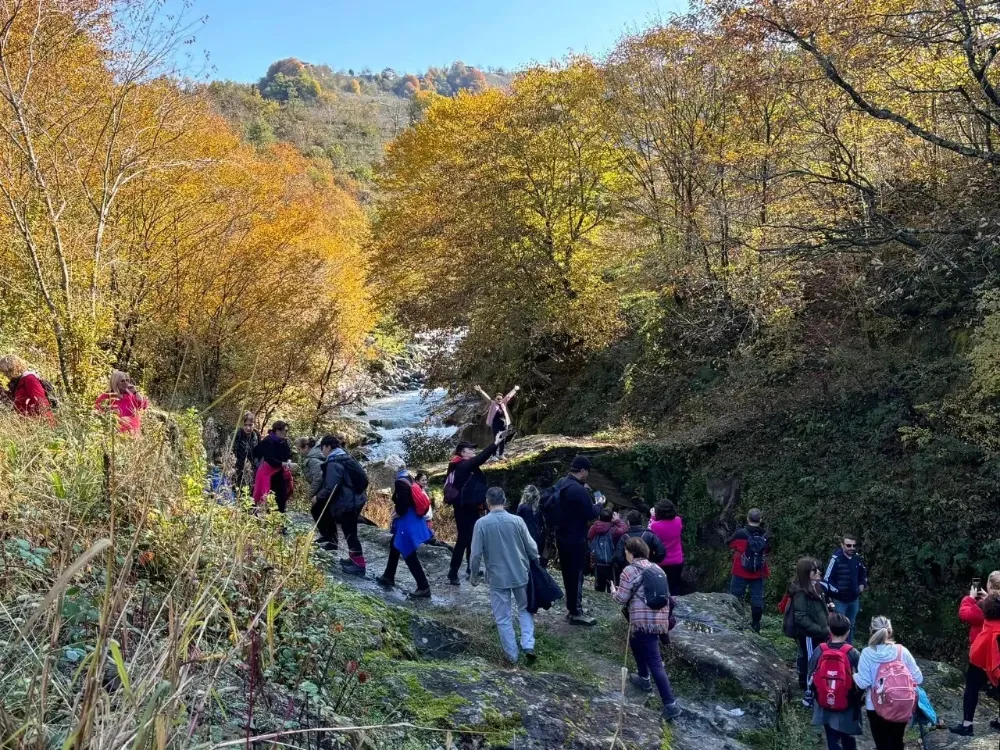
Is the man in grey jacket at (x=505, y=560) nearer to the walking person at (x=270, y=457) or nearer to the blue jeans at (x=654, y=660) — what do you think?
the blue jeans at (x=654, y=660)

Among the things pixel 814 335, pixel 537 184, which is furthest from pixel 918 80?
pixel 537 184

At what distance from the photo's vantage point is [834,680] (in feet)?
18.0

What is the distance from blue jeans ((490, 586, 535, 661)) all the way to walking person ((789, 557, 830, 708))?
2.74 m

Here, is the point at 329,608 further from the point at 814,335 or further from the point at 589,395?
the point at 589,395

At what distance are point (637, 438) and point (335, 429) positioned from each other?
8.71 m

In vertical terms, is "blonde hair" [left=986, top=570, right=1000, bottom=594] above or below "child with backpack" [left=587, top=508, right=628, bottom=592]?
above

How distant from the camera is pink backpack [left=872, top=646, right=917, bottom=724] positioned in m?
5.15

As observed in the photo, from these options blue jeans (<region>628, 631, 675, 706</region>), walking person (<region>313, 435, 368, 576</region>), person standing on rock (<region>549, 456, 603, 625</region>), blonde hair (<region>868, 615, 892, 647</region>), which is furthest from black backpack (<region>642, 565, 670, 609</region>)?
walking person (<region>313, 435, 368, 576</region>)

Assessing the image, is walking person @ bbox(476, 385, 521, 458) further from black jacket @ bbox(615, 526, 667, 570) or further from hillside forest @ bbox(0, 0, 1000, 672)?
black jacket @ bbox(615, 526, 667, 570)

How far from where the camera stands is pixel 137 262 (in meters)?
13.0

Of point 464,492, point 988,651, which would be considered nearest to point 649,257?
point 464,492

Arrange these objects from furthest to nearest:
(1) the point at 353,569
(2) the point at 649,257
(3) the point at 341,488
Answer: (2) the point at 649,257 → (1) the point at 353,569 → (3) the point at 341,488

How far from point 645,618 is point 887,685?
1851 mm

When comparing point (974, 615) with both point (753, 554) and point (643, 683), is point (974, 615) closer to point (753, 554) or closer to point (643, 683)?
point (753, 554)
